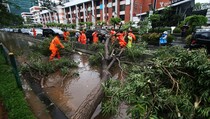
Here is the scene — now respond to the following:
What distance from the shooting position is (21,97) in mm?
3473

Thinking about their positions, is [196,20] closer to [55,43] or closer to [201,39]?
[201,39]

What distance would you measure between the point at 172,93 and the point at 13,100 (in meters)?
3.68

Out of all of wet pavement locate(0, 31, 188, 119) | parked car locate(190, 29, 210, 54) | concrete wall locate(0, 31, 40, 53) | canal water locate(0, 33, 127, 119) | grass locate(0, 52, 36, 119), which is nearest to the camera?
grass locate(0, 52, 36, 119)

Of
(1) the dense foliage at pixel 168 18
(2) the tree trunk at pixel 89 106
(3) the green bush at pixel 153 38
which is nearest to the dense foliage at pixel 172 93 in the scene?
(2) the tree trunk at pixel 89 106

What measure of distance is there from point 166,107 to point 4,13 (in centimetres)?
1004

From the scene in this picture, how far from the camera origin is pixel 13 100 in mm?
3336

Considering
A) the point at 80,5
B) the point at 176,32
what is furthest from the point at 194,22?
the point at 80,5

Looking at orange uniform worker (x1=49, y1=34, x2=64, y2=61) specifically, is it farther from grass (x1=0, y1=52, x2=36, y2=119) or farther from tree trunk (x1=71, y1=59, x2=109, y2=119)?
tree trunk (x1=71, y1=59, x2=109, y2=119)

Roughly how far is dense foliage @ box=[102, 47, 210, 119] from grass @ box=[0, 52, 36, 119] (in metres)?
1.84

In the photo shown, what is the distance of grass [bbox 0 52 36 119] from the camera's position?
9.37ft

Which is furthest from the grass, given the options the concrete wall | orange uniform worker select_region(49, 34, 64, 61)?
the concrete wall

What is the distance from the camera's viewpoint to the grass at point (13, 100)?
2857 mm

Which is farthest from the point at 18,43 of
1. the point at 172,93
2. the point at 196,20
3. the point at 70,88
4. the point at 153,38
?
the point at 196,20

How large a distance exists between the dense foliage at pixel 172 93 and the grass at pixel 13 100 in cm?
184
